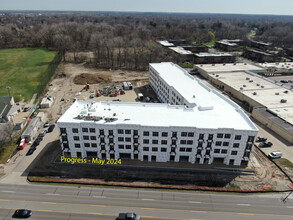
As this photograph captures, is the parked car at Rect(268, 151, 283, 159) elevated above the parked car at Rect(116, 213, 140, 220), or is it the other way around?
the parked car at Rect(268, 151, 283, 159)

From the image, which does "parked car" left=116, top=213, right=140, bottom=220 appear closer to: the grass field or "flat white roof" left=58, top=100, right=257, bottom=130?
"flat white roof" left=58, top=100, right=257, bottom=130

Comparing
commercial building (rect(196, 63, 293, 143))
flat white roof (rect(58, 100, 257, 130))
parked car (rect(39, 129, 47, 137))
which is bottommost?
parked car (rect(39, 129, 47, 137))

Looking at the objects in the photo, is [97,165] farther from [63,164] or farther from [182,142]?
[182,142]

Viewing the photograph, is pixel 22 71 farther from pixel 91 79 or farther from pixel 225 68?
pixel 225 68

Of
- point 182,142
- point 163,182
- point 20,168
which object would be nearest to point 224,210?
point 163,182

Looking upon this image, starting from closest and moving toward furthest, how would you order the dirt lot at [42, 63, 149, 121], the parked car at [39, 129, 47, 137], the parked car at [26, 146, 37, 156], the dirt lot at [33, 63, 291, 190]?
the dirt lot at [33, 63, 291, 190]
the parked car at [26, 146, 37, 156]
the parked car at [39, 129, 47, 137]
the dirt lot at [42, 63, 149, 121]

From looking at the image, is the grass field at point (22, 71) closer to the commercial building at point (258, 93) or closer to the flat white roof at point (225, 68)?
the commercial building at point (258, 93)

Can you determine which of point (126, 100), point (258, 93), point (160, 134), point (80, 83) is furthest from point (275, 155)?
point (80, 83)

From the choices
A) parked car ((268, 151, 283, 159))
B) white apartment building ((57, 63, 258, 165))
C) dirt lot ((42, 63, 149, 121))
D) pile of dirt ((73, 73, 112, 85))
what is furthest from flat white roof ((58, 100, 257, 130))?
pile of dirt ((73, 73, 112, 85))
